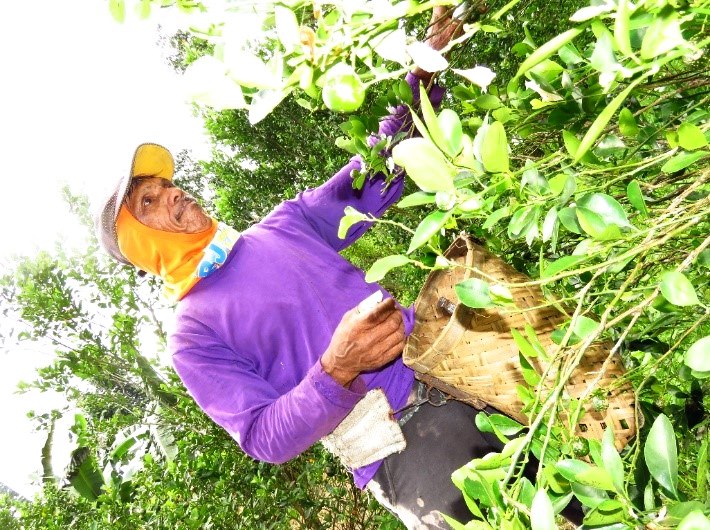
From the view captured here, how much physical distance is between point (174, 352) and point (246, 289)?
369 mm

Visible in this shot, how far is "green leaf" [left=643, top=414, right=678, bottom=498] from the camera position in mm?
605

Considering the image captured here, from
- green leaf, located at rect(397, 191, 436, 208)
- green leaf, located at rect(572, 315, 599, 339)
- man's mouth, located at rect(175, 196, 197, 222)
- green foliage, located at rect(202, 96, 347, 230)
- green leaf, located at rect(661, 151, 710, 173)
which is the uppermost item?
green leaf, located at rect(397, 191, 436, 208)

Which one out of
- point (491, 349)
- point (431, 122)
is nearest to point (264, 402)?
point (491, 349)

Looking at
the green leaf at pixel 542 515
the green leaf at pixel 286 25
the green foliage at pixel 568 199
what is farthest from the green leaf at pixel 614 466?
the green leaf at pixel 286 25

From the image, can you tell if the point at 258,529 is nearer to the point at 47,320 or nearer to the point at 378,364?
the point at 378,364

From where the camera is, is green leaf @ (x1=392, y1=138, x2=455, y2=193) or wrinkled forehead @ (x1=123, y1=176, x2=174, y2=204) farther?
wrinkled forehead @ (x1=123, y1=176, x2=174, y2=204)

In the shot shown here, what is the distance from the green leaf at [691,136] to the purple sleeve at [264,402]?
1199 mm

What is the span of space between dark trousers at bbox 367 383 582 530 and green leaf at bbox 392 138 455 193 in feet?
4.58

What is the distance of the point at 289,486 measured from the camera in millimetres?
4129

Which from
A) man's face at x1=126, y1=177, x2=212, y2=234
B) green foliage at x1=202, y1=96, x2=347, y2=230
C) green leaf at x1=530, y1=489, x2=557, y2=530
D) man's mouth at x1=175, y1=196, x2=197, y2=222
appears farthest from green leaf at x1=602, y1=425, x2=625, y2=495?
green foliage at x1=202, y1=96, x2=347, y2=230

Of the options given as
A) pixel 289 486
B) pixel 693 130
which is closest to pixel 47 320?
pixel 289 486

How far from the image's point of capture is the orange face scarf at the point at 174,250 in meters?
2.12

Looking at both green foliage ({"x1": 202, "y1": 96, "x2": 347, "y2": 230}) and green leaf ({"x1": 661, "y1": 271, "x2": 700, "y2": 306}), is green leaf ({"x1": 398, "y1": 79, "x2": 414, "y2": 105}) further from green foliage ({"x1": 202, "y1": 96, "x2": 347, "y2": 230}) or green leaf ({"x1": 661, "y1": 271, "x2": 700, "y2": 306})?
green foliage ({"x1": 202, "y1": 96, "x2": 347, "y2": 230})

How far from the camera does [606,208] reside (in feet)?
2.19
